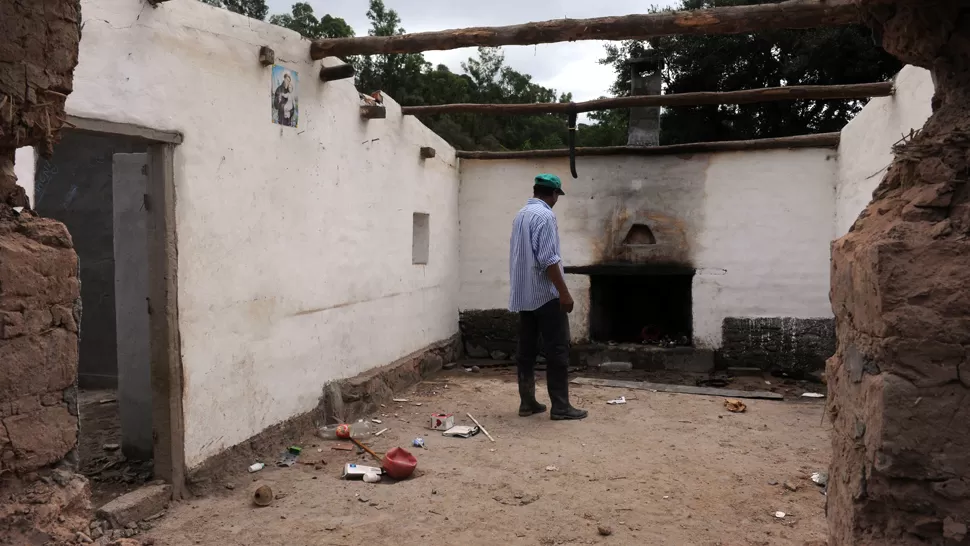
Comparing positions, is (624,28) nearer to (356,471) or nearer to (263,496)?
(356,471)

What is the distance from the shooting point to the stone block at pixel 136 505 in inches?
135

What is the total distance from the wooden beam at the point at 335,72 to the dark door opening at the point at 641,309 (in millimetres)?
4291

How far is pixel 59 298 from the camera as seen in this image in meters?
2.05

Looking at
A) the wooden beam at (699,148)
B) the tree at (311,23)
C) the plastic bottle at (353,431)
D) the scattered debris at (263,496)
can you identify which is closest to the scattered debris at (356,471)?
the scattered debris at (263,496)

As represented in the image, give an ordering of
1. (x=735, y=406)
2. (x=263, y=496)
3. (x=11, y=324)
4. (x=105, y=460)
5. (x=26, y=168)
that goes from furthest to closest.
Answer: (x=735, y=406) → (x=105, y=460) → (x=263, y=496) → (x=26, y=168) → (x=11, y=324)

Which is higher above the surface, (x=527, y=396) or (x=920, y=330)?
(x=920, y=330)

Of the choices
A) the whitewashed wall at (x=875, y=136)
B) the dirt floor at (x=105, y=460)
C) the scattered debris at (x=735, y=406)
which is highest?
the whitewashed wall at (x=875, y=136)

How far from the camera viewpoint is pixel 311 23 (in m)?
23.1

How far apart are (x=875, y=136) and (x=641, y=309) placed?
4389 mm

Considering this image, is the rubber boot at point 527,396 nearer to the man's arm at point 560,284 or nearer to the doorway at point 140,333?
the man's arm at point 560,284

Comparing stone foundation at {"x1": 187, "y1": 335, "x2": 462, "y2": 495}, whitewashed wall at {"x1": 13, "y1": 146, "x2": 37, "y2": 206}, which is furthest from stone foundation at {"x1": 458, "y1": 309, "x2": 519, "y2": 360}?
whitewashed wall at {"x1": 13, "y1": 146, "x2": 37, "y2": 206}

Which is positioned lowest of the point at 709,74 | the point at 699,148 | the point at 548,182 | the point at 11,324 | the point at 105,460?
the point at 105,460

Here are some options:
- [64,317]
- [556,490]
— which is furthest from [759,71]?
[64,317]

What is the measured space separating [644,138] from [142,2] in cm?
653
